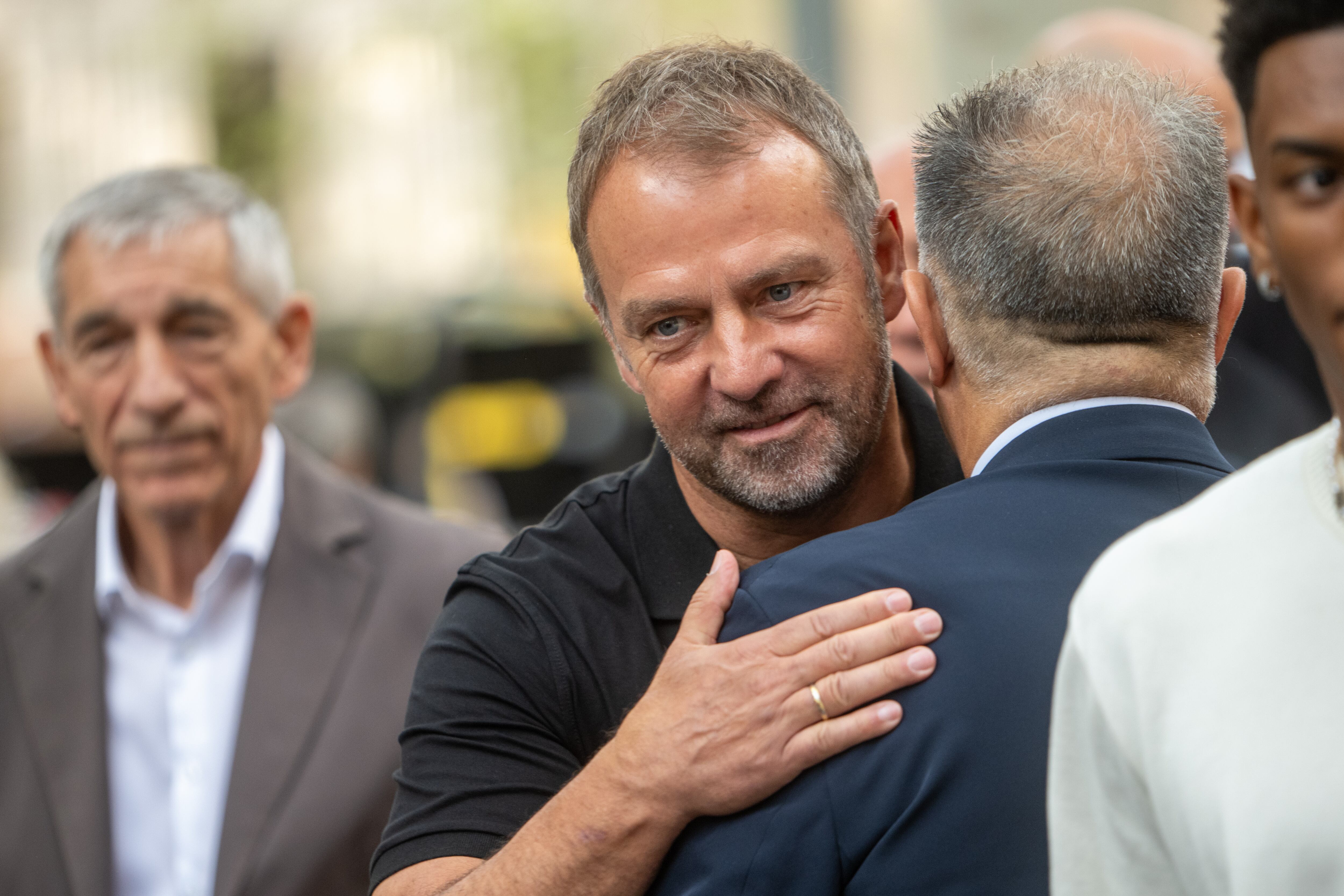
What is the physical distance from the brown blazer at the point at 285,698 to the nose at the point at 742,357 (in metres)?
1.36

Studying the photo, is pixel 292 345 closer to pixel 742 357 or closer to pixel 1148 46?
pixel 742 357

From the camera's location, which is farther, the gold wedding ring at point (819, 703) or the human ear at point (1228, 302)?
the human ear at point (1228, 302)

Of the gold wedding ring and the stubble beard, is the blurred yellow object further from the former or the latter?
the gold wedding ring

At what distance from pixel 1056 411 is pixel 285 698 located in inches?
78.9

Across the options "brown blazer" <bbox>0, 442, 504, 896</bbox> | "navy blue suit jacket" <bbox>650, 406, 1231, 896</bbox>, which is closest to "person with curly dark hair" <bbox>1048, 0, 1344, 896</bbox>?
"navy blue suit jacket" <bbox>650, 406, 1231, 896</bbox>

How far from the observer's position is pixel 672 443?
2.14 meters

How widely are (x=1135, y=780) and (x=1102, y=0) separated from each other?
5985 mm

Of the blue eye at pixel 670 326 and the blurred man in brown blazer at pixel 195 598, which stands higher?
the blue eye at pixel 670 326

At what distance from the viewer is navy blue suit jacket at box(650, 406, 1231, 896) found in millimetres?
1457

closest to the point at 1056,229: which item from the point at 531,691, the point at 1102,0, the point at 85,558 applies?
the point at 531,691

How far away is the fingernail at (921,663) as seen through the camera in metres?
1.48

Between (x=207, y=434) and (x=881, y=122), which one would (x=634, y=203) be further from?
(x=881, y=122)

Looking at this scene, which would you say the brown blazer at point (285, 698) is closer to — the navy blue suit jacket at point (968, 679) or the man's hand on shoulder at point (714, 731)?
the man's hand on shoulder at point (714, 731)

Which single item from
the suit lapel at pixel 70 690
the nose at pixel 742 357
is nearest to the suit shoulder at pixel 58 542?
the suit lapel at pixel 70 690
